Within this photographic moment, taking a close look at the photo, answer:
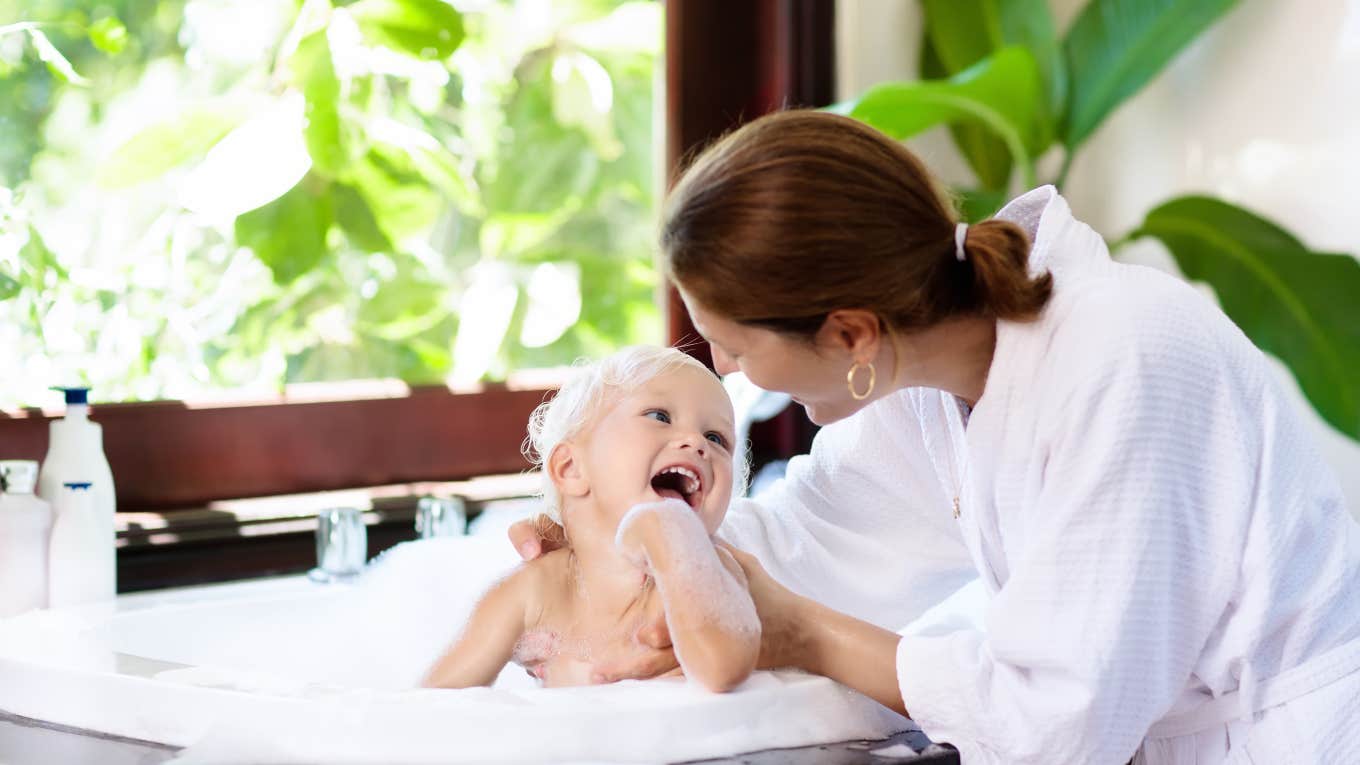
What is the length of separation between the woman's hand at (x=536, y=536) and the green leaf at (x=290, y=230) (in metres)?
0.68

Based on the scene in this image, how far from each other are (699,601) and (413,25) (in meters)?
1.19

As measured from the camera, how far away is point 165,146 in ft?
6.64

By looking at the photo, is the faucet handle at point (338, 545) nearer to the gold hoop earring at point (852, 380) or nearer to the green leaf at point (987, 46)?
the gold hoop earring at point (852, 380)

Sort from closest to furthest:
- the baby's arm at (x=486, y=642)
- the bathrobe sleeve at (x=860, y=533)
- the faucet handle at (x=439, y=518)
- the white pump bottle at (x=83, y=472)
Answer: the baby's arm at (x=486, y=642) → the bathrobe sleeve at (x=860, y=533) → the white pump bottle at (x=83, y=472) → the faucet handle at (x=439, y=518)

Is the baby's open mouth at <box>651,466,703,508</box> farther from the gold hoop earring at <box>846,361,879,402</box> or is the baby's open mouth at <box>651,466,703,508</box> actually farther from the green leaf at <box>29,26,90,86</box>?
the green leaf at <box>29,26,90,86</box>

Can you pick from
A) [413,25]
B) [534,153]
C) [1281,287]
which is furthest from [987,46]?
[413,25]

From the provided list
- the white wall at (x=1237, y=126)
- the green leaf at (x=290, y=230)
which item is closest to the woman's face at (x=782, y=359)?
the green leaf at (x=290, y=230)

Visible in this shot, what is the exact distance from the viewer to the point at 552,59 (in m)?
2.35

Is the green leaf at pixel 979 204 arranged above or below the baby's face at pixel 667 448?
above

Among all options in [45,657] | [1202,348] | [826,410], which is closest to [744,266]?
[826,410]

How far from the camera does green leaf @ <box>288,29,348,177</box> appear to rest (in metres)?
2.12

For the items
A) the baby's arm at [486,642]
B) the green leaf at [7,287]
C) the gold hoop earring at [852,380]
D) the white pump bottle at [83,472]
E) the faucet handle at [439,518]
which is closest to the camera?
the gold hoop earring at [852,380]

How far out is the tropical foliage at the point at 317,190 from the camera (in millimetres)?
1970

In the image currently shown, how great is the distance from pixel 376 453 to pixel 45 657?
852 millimetres
